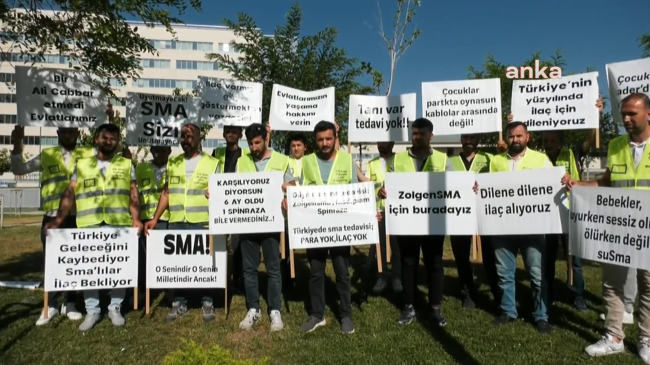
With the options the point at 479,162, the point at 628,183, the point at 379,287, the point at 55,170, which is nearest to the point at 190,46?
the point at 55,170

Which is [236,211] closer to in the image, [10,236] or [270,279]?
[270,279]

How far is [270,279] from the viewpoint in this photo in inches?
224

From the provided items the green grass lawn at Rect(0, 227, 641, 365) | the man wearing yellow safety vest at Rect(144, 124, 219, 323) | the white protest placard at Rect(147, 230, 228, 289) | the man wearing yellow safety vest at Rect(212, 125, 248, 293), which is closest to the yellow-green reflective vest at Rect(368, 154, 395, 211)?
the green grass lawn at Rect(0, 227, 641, 365)

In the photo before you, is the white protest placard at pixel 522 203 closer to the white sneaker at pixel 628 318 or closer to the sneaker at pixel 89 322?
the white sneaker at pixel 628 318

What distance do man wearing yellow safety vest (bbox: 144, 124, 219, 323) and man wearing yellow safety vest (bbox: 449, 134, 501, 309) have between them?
3.35m

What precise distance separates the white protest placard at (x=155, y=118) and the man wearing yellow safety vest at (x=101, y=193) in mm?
696

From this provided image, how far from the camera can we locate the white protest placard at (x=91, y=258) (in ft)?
18.4

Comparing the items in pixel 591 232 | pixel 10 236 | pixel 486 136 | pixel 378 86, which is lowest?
Result: pixel 10 236

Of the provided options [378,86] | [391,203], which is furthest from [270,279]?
[378,86]

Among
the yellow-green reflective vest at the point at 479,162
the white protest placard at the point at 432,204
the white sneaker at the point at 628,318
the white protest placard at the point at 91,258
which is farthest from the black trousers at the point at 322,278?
the white sneaker at the point at 628,318

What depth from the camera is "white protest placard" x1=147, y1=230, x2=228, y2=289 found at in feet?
19.2

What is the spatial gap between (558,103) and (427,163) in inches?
86.2

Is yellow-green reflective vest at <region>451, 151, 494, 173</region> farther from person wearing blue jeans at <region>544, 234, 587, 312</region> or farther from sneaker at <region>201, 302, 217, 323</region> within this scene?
sneaker at <region>201, 302, 217, 323</region>

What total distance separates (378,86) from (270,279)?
30.1ft
